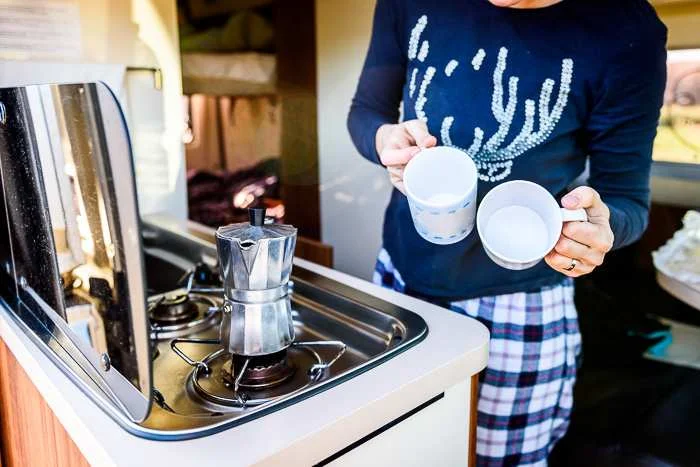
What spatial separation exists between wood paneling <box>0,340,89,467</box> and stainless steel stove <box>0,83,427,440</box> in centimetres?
7

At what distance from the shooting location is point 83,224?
628 millimetres

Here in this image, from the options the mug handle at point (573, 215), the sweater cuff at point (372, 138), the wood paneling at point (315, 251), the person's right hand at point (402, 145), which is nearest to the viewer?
the mug handle at point (573, 215)

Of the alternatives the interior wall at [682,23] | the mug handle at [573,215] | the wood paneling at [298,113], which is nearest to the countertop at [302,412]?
the mug handle at [573,215]

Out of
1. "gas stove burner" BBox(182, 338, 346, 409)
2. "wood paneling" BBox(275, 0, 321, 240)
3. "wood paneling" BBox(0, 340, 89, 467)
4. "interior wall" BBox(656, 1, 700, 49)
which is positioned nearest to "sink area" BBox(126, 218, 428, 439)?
"gas stove burner" BBox(182, 338, 346, 409)

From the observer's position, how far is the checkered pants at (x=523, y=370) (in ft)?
3.16

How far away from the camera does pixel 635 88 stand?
0.84 meters

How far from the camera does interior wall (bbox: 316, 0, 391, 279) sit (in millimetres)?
1320

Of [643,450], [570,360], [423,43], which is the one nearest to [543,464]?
[570,360]

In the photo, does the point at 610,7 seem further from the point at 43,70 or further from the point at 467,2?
the point at 43,70

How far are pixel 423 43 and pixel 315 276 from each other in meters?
0.44

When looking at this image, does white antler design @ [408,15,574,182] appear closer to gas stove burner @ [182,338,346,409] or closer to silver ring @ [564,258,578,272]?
silver ring @ [564,258,578,272]

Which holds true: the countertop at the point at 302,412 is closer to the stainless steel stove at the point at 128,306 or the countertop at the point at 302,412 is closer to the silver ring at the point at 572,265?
the stainless steel stove at the point at 128,306

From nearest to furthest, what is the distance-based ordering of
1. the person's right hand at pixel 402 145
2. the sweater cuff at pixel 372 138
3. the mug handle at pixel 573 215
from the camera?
the mug handle at pixel 573 215 → the person's right hand at pixel 402 145 → the sweater cuff at pixel 372 138

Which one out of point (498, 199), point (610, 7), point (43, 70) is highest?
point (610, 7)
